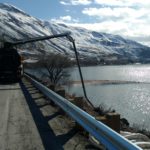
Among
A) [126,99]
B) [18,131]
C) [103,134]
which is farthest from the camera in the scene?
[126,99]

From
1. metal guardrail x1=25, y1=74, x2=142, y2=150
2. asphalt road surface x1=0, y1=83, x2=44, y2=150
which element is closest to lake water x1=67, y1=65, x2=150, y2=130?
asphalt road surface x1=0, y1=83, x2=44, y2=150

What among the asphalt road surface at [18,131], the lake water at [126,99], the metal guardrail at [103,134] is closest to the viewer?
the metal guardrail at [103,134]

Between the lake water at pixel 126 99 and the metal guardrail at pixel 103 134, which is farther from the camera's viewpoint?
the lake water at pixel 126 99

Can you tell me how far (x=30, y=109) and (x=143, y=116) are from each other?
24032 millimetres

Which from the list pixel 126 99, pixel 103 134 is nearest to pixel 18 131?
pixel 103 134

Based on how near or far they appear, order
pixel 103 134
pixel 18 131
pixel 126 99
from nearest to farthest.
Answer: pixel 103 134 < pixel 18 131 < pixel 126 99

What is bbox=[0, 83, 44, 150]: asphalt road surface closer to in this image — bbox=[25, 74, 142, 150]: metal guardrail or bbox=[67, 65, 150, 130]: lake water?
bbox=[25, 74, 142, 150]: metal guardrail

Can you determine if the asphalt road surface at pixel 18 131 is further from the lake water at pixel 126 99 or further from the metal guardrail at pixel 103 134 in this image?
the lake water at pixel 126 99

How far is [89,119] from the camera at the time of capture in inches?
286

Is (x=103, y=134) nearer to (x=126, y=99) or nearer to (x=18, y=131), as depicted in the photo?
(x=18, y=131)

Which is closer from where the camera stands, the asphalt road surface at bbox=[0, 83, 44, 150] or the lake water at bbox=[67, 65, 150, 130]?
the asphalt road surface at bbox=[0, 83, 44, 150]

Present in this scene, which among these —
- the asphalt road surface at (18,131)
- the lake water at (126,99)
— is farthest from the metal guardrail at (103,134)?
the lake water at (126,99)

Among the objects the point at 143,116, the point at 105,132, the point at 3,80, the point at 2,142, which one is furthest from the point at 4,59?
the point at 105,132

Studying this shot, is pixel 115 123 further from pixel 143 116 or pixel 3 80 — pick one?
pixel 143 116
